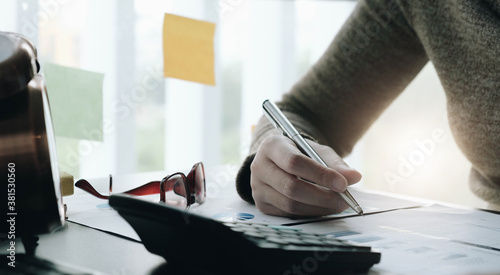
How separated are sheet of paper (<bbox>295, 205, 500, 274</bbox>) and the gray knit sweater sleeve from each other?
0.68 feet

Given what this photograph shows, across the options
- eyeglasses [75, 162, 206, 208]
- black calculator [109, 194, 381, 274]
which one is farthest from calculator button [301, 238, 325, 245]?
eyeglasses [75, 162, 206, 208]

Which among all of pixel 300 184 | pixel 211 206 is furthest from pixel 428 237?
pixel 211 206

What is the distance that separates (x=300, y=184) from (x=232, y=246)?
0.23 m

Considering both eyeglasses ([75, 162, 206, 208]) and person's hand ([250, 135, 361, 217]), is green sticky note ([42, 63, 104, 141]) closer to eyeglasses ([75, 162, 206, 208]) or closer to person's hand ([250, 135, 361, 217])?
eyeglasses ([75, 162, 206, 208])

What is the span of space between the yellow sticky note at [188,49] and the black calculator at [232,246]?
506 mm

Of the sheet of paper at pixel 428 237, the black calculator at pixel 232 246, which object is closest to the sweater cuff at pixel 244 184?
the sheet of paper at pixel 428 237

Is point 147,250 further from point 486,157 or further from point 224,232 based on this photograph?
point 486,157

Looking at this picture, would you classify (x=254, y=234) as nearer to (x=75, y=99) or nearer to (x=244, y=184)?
(x=244, y=184)

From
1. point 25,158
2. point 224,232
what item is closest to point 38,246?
→ point 25,158

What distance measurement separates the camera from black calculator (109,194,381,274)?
298mm

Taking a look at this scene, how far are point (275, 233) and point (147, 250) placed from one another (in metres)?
0.10

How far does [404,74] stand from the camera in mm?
923

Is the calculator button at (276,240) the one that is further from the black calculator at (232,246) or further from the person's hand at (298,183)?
the person's hand at (298,183)

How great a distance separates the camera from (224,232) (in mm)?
297
